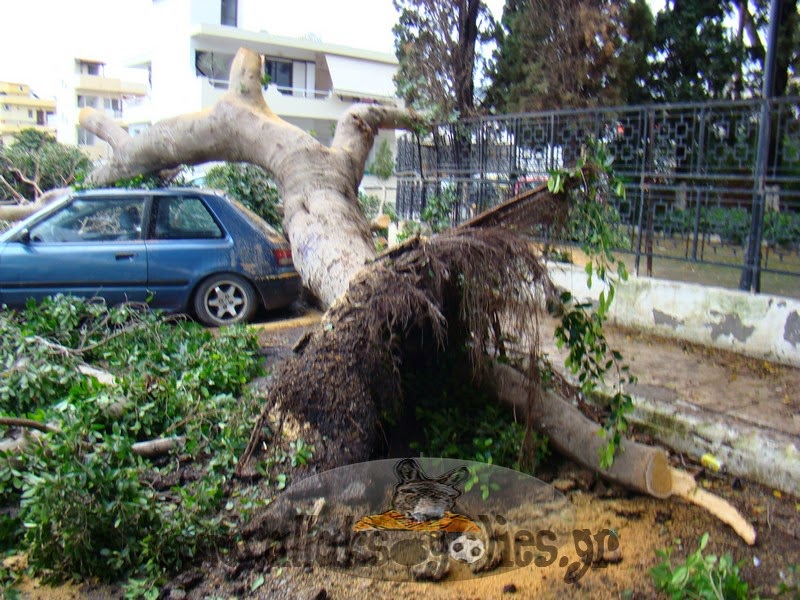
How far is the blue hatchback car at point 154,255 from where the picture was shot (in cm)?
755

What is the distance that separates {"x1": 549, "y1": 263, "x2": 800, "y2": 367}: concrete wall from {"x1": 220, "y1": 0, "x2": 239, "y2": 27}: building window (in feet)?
104


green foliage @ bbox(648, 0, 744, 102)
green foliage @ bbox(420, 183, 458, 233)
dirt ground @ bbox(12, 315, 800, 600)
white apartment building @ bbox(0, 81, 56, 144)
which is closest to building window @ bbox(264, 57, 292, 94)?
green foliage @ bbox(648, 0, 744, 102)

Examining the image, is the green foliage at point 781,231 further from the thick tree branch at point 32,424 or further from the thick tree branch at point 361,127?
the thick tree branch at point 32,424

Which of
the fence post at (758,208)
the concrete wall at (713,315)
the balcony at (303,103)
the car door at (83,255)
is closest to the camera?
the concrete wall at (713,315)

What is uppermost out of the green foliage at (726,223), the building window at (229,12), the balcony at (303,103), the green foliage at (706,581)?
the building window at (229,12)

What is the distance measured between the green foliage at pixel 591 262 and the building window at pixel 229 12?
33.8 meters

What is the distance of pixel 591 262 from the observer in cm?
416

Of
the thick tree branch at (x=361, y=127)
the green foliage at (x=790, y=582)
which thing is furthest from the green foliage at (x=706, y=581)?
the thick tree branch at (x=361, y=127)

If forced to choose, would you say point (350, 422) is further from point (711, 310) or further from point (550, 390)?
point (711, 310)

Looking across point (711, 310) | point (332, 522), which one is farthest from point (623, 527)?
point (711, 310)

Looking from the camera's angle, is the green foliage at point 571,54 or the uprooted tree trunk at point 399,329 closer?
the uprooted tree trunk at point 399,329

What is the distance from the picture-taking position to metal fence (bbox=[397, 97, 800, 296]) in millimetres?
6625

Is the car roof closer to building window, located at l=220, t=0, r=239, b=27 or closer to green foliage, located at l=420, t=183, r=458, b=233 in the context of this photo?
green foliage, located at l=420, t=183, r=458, b=233

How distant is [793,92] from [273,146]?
46.9ft
